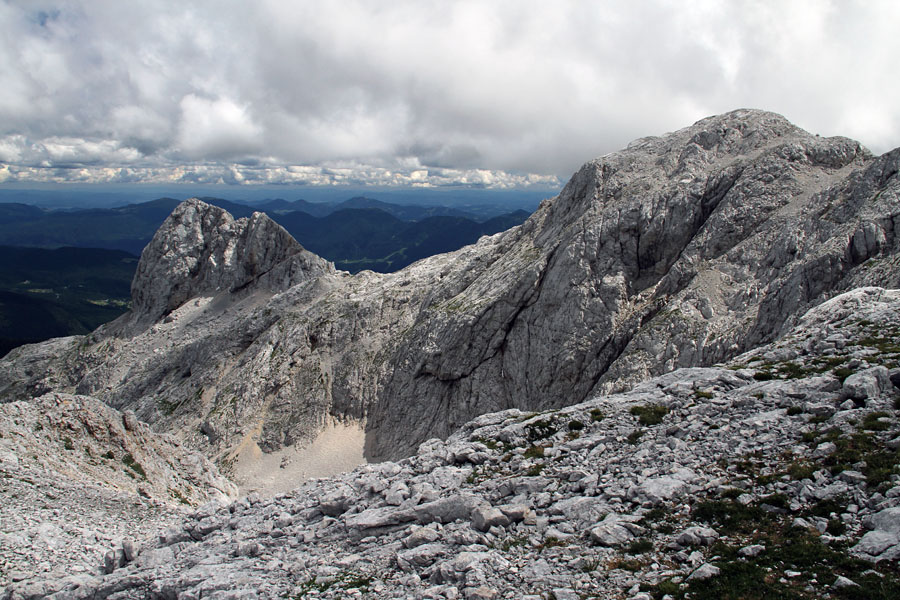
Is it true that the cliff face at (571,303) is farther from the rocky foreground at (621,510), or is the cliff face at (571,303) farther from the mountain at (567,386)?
the rocky foreground at (621,510)

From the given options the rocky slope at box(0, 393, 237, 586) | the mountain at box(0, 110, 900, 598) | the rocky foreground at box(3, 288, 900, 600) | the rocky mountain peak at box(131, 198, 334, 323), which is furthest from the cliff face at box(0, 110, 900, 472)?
the rocky slope at box(0, 393, 237, 586)

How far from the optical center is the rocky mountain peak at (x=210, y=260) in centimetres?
12538

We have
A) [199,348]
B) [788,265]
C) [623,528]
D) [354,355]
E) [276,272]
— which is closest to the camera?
[623,528]

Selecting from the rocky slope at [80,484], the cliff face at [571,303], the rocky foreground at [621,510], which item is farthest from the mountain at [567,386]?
the rocky slope at [80,484]

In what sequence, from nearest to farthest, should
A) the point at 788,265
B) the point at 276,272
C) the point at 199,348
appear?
the point at 788,265 < the point at 199,348 < the point at 276,272

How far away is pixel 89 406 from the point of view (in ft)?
139

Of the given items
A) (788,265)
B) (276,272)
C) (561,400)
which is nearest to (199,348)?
(276,272)

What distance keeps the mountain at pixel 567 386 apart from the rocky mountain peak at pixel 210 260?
29.3 inches

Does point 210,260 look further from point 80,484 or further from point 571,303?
point 80,484

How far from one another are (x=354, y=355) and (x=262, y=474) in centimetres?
2360

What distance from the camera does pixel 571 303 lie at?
2384 inches

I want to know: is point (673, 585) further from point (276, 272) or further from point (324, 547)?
point (276, 272)

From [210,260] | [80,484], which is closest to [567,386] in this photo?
[80,484]

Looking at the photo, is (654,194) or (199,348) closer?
(654,194)
